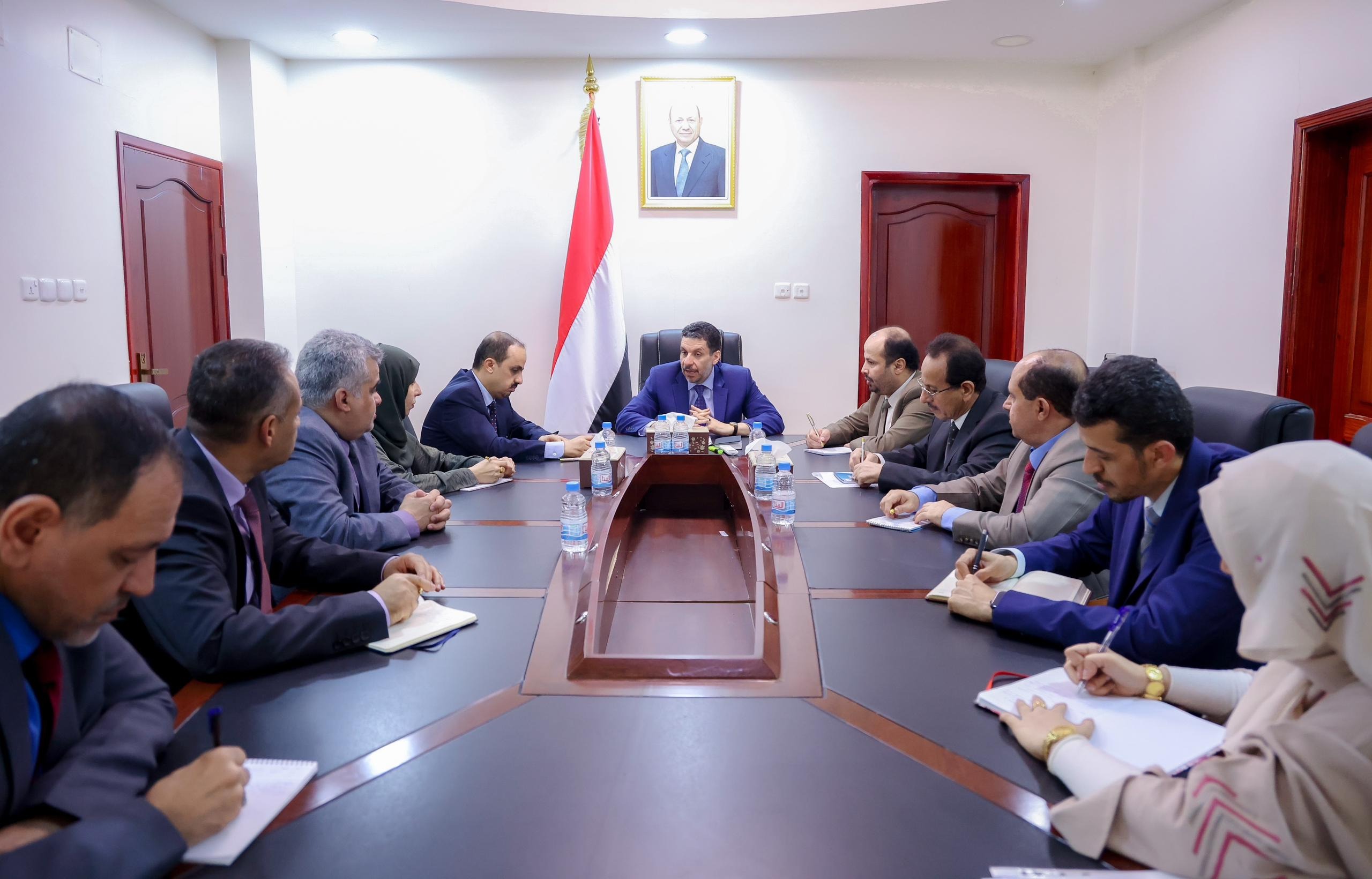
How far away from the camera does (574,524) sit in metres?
2.21

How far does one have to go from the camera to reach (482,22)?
4.87 meters

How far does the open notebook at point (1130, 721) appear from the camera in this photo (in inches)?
47.9

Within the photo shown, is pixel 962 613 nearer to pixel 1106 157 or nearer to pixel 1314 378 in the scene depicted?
pixel 1314 378

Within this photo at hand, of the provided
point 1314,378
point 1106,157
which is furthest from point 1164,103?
point 1314,378

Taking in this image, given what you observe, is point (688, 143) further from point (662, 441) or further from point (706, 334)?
point (662, 441)

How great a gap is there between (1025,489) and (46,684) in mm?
2263

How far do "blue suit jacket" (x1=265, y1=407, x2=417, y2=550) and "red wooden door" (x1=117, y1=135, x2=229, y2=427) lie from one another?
2531 millimetres

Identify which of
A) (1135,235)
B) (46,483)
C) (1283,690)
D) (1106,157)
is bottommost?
(1283,690)

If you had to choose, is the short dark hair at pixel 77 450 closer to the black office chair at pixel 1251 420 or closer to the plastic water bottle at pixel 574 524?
the plastic water bottle at pixel 574 524

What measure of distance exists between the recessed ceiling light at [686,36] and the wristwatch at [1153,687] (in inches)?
178

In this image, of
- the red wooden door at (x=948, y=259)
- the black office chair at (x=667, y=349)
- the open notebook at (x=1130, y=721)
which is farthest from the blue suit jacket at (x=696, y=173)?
the open notebook at (x=1130, y=721)

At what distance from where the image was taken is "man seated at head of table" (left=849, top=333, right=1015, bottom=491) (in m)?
3.09

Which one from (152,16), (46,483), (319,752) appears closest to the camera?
(46,483)

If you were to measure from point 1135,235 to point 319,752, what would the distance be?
5.62m
